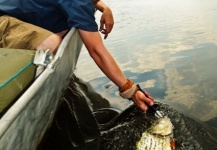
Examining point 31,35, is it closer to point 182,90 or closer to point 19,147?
point 19,147

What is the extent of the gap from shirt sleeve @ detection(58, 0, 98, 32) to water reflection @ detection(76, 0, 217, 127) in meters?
1.67

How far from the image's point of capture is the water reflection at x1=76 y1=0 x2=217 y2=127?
4145 millimetres

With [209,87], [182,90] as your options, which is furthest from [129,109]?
[209,87]

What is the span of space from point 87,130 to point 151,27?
20.7ft

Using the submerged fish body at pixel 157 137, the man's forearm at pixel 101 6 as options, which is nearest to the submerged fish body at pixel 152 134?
the submerged fish body at pixel 157 137

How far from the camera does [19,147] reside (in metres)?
1.71

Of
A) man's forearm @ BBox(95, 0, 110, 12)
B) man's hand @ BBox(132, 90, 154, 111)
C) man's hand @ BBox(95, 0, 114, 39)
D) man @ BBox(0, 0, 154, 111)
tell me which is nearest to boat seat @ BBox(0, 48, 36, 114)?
man @ BBox(0, 0, 154, 111)

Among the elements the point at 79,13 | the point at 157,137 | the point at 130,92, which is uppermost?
the point at 79,13

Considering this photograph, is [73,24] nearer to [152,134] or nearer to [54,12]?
[54,12]

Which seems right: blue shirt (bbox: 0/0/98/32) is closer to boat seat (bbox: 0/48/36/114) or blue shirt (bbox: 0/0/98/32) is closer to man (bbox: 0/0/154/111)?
man (bbox: 0/0/154/111)

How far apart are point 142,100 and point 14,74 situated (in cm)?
163

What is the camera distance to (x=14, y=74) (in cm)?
178

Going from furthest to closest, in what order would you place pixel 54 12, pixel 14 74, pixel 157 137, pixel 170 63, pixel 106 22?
pixel 170 63 < pixel 106 22 < pixel 54 12 < pixel 157 137 < pixel 14 74

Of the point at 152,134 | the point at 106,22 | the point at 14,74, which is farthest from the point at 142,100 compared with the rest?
the point at 14,74
